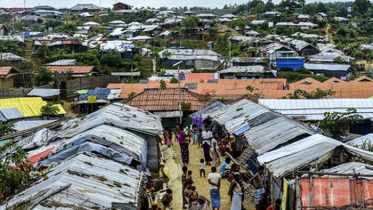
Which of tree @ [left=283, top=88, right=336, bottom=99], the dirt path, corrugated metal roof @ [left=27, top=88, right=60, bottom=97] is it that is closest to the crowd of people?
the dirt path

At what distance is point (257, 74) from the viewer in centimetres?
3903

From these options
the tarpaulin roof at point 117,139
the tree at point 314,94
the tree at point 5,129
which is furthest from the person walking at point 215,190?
the tree at point 314,94

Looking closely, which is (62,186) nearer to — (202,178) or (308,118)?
(202,178)

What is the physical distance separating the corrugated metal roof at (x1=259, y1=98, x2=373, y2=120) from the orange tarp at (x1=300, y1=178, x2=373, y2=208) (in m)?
11.7

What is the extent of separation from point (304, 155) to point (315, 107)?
1086cm

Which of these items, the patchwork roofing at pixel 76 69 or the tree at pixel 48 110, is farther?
the patchwork roofing at pixel 76 69

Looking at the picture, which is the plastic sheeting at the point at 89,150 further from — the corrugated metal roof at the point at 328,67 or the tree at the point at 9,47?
the tree at the point at 9,47

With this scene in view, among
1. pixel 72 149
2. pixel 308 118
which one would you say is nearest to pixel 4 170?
pixel 72 149

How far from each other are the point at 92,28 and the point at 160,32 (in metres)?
11.1

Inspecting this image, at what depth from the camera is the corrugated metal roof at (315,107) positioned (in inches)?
789

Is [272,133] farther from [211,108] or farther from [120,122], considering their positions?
[211,108]

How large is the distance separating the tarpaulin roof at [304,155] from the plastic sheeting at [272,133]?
35.0 inches

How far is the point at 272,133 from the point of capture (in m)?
12.9

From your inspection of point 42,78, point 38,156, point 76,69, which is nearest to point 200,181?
point 38,156
